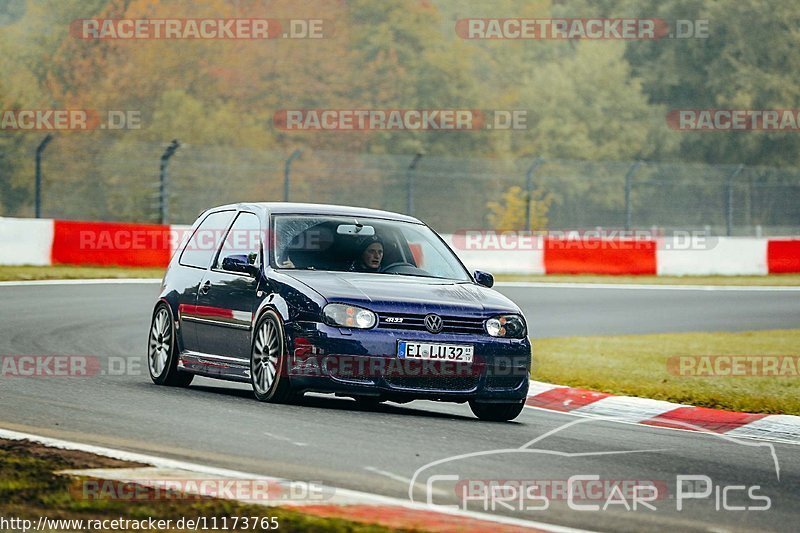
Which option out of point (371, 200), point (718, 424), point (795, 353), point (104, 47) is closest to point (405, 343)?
point (718, 424)

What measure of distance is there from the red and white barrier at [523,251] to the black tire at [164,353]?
44.7ft

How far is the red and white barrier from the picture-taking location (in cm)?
2562

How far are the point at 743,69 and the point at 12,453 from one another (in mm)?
71881

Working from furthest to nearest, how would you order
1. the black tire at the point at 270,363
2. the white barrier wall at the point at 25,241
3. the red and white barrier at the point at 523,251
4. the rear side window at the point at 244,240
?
the red and white barrier at the point at 523,251
the white barrier wall at the point at 25,241
the rear side window at the point at 244,240
the black tire at the point at 270,363

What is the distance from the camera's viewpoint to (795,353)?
54.9 feet

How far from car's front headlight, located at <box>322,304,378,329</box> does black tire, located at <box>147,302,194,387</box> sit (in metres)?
2.23

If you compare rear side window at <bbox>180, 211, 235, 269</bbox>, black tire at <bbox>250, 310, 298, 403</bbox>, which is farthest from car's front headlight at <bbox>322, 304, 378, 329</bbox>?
rear side window at <bbox>180, 211, 235, 269</bbox>

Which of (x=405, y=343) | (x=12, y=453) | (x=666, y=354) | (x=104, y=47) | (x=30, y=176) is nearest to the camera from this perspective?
(x=12, y=453)

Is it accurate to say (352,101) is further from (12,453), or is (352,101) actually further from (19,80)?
(12,453)

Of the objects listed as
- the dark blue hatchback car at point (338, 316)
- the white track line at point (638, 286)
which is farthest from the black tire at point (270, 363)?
the white track line at point (638, 286)

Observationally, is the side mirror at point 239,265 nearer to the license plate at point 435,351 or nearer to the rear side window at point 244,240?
the rear side window at point 244,240

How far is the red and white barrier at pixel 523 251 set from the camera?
25625 mm

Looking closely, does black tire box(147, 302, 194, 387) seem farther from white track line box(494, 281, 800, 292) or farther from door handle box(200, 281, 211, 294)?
white track line box(494, 281, 800, 292)

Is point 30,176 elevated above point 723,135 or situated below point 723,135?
below
